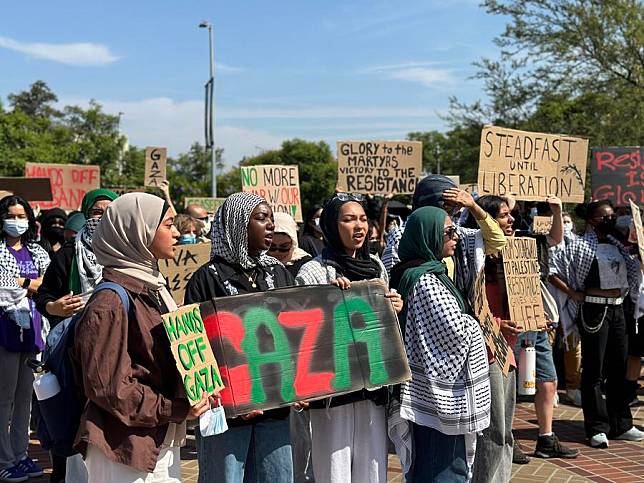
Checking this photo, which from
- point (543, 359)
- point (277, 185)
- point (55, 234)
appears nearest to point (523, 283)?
point (543, 359)

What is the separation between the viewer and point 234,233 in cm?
401

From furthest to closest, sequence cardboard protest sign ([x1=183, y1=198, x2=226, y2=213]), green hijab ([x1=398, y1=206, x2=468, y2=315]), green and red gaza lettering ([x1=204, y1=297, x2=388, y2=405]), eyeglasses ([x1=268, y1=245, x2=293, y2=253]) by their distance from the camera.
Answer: cardboard protest sign ([x1=183, y1=198, x2=226, y2=213])
eyeglasses ([x1=268, y1=245, x2=293, y2=253])
green hijab ([x1=398, y1=206, x2=468, y2=315])
green and red gaza lettering ([x1=204, y1=297, x2=388, y2=405])

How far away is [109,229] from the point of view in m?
3.22

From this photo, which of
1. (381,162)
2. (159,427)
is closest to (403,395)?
(159,427)

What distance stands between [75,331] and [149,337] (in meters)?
0.27

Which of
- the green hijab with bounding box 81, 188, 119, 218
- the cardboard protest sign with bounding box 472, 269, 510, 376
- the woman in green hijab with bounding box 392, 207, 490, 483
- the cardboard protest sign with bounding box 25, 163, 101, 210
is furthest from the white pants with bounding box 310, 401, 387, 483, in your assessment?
the cardboard protest sign with bounding box 25, 163, 101, 210

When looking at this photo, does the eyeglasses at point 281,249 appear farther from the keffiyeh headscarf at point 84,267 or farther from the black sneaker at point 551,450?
the black sneaker at point 551,450

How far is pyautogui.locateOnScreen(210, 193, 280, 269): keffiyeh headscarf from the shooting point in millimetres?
4004

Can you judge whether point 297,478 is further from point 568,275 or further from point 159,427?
point 568,275

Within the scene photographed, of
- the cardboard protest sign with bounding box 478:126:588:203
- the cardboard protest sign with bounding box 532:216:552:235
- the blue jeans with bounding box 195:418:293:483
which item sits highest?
the cardboard protest sign with bounding box 478:126:588:203

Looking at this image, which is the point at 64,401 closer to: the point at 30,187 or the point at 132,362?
the point at 132,362

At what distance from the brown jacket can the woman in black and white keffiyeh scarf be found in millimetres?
5087

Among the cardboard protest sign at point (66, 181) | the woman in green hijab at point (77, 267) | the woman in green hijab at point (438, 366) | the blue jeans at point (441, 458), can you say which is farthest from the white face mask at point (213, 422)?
the cardboard protest sign at point (66, 181)

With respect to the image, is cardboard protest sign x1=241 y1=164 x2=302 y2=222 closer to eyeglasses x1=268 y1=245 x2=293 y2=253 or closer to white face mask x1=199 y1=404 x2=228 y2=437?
eyeglasses x1=268 y1=245 x2=293 y2=253
